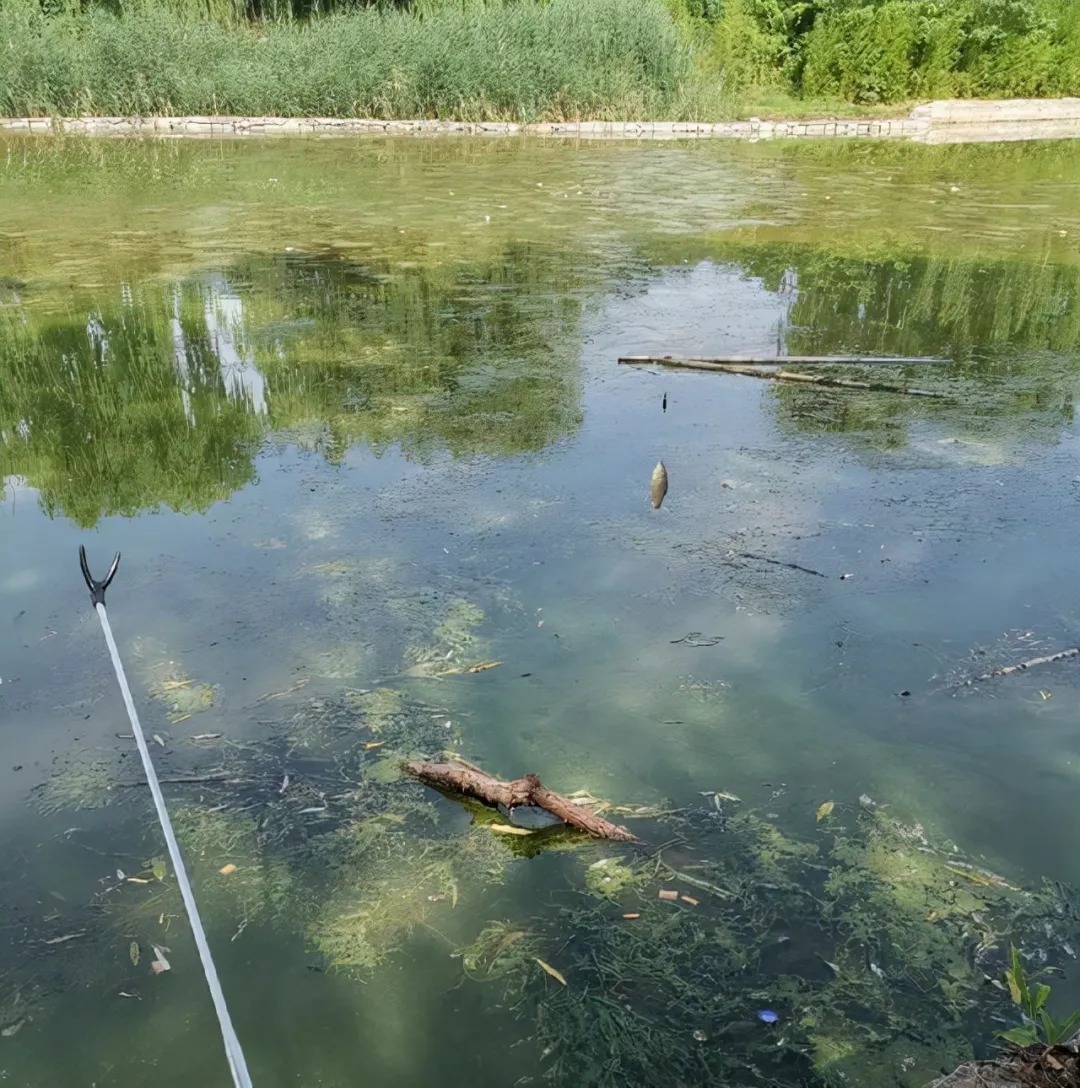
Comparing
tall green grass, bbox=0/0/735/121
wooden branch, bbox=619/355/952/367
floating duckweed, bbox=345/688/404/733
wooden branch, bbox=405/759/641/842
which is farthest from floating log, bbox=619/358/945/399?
tall green grass, bbox=0/0/735/121

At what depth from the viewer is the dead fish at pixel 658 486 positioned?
14.1 feet

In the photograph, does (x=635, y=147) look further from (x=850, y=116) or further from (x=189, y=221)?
(x=189, y=221)

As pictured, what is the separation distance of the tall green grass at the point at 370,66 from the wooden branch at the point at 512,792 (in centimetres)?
1484

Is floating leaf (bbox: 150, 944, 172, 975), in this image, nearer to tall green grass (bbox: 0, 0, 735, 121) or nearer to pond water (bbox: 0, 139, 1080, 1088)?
pond water (bbox: 0, 139, 1080, 1088)

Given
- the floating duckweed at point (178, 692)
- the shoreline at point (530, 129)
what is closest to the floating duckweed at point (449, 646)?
the floating duckweed at point (178, 692)

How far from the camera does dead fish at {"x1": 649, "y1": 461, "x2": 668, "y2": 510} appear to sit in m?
4.30

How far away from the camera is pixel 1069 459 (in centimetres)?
470

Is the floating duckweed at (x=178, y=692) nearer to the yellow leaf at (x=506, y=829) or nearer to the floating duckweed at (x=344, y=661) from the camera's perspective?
the floating duckweed at (x=344, y=661)

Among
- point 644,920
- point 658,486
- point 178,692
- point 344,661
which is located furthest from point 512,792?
point 658,486

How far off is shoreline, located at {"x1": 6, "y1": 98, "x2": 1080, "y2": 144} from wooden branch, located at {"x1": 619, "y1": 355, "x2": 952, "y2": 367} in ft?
35.2

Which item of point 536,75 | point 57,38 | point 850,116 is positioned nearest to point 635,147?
point 536,75

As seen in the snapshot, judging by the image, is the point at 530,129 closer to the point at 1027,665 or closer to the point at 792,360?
the point at 792,360

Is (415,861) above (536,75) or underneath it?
underneath

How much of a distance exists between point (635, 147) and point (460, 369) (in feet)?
33.3
